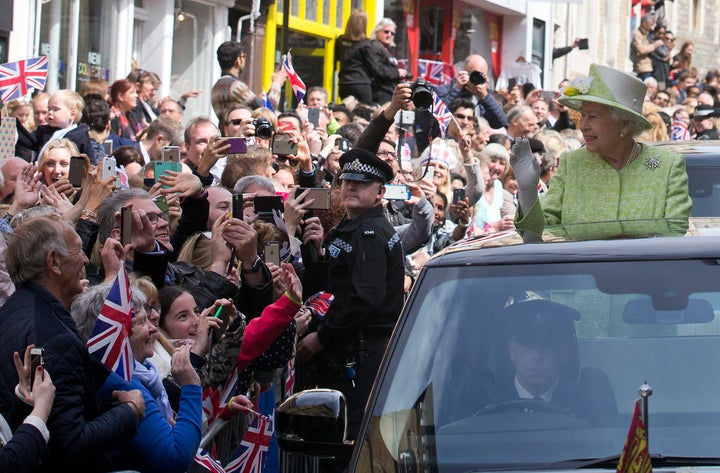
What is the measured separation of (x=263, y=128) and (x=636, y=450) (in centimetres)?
652

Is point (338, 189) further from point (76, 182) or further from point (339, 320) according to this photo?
point (76, 182)

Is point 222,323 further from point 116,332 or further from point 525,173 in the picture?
point 525,173


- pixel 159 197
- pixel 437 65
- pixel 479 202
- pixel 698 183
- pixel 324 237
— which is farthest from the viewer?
pixel 437 65

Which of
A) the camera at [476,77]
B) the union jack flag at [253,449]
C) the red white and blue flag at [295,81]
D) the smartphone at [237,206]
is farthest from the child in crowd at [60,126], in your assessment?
the camera at [476,77]

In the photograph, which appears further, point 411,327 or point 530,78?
point 530,78

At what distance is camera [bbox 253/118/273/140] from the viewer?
9.47m

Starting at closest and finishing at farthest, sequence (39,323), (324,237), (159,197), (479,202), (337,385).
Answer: (39,323) < (159,197) < (337,385) < (324,237) < (479,202)

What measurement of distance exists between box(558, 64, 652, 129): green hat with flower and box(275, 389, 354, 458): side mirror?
2451 mm

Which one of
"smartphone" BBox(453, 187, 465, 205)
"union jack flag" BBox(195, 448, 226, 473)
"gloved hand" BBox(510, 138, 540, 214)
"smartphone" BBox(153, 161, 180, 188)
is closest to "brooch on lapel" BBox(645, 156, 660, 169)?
"gloved hand" BBox(510, 138, 540, 214)

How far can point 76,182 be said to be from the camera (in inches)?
281

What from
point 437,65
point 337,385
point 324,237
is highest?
point 437,65

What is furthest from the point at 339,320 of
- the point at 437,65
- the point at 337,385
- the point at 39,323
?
the point at 437,65

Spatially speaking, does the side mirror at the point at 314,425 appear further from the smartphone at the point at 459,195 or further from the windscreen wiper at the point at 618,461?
the smartphone at the point at 459,195

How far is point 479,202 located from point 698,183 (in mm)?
3434
